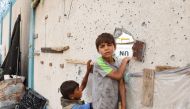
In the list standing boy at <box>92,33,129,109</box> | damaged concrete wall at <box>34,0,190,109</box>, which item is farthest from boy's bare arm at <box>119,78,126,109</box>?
damaged concrete wall at <box>34,0,190,109</box>

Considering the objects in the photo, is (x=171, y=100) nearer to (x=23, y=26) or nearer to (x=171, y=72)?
(x=171, y=72)

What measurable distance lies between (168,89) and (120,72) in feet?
1.16

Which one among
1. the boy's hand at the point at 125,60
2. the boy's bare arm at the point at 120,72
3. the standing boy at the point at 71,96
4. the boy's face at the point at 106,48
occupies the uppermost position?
the boy's face at the point at 106,48

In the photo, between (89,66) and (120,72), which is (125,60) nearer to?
(120,72)

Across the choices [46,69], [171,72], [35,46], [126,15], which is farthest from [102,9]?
[35,46]

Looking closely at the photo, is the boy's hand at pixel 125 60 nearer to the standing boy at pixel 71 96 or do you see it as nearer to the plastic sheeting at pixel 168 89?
the plastic sheeting at pixel 168 89

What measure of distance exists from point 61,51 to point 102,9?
1.13 metres

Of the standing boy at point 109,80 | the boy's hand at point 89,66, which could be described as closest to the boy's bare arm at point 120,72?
the standing boy at point 109,80

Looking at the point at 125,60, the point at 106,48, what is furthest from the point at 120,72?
the point at 106,48

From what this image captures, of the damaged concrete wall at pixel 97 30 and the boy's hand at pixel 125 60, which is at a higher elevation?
the damaged concrete wall at pixel 97 30

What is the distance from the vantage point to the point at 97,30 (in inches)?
110

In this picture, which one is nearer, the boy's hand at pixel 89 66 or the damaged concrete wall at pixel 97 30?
the damaged concrete wall at pixel 97 30

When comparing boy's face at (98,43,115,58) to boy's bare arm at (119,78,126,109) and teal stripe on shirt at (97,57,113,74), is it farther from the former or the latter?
boy's bare arm at (119,78,126,109)

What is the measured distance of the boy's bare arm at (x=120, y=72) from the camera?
2.17 meters
